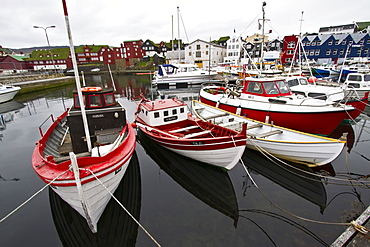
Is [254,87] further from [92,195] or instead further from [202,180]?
[92,195]

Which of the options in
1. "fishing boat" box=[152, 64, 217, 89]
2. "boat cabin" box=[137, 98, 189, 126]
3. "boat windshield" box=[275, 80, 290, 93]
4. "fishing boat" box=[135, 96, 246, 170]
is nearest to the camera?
"fishing boat" box=[135, 96, 246, 170]

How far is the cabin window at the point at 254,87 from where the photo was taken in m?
12.4

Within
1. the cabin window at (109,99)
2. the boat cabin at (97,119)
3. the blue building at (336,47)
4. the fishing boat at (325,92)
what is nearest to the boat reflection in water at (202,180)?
the boat cabin at (97,119)

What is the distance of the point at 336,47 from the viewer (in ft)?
154

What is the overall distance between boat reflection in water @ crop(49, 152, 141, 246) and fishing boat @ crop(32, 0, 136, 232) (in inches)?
17.8

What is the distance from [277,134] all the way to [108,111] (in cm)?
860

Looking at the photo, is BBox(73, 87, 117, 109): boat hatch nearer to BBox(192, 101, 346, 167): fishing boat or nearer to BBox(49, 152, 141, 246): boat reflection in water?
BBox(49, 152, 141, 246): boat reflection in water

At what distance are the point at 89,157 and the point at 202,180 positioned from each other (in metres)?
4.80

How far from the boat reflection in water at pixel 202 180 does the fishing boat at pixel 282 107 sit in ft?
17.5

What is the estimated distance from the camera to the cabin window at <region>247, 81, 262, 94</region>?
12430 millimetres

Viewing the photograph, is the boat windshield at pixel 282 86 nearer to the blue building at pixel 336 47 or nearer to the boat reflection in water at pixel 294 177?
the boat reflection in water at pixel 294 177

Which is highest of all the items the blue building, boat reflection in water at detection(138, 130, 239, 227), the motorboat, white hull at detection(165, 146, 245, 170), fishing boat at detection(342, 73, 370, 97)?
the blue building

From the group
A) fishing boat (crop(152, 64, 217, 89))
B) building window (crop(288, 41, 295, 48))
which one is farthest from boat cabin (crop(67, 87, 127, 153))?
building window (crop(288, 41, 295, 48))

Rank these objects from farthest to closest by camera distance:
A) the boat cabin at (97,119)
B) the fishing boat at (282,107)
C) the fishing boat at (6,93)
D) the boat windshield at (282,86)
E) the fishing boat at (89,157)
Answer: the fishing boat at (6,93) → the boat windshield at (282,86) → the fishing boat at (282,107) → the boat cabin at (97,119) → the fishing boat at (89,157)
